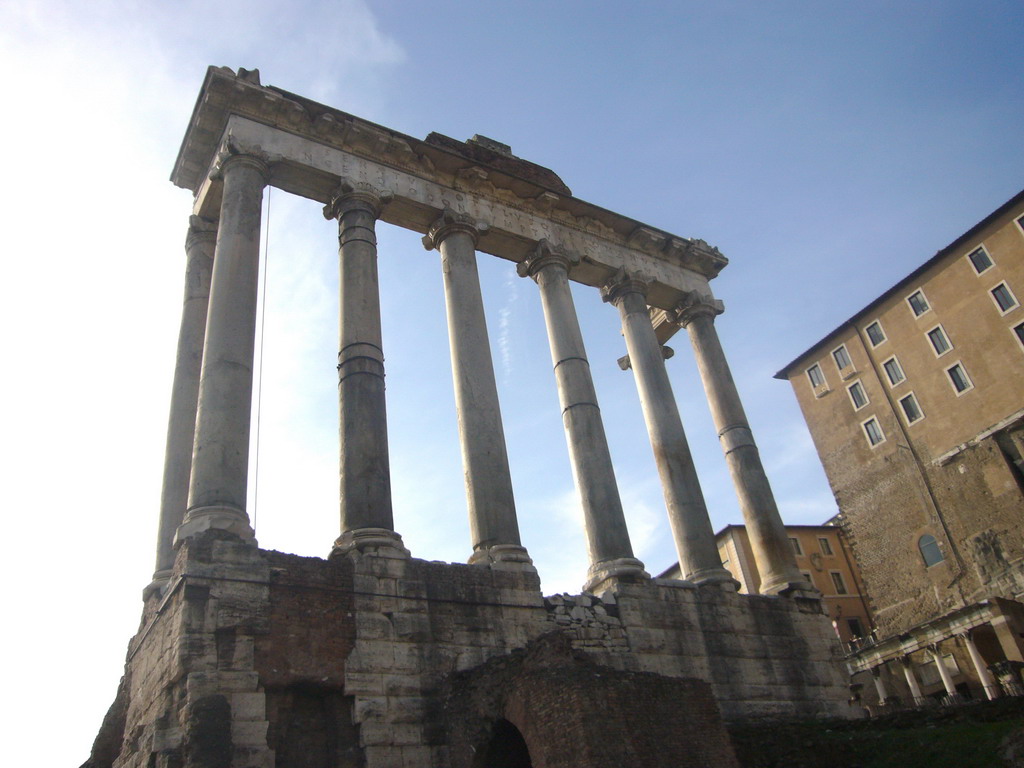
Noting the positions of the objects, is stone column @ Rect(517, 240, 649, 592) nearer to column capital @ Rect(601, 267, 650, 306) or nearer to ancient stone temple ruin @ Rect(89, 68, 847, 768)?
ancient stone temple ruin @ Rect(89, 68, 847, 768)

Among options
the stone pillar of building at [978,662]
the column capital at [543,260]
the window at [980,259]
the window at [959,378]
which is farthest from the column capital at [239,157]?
the window at [980,259]

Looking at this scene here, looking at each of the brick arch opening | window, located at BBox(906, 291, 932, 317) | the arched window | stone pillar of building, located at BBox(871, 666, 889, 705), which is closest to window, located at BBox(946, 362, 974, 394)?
window, located at BBox(906, 291, 932, 317)

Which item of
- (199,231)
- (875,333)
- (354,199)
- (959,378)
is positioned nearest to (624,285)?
(354,199)

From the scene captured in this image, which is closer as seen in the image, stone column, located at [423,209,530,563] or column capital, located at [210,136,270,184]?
stone column, located at [423,209,530,563]

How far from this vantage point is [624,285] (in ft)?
60.0

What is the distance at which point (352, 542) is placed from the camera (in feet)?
36.6

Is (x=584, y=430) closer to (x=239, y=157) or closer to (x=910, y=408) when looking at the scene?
(x=239, y=157)

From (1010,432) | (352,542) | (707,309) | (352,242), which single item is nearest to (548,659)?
(352,542)

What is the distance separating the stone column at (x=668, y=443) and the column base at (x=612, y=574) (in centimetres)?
156

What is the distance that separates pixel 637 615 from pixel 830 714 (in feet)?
12.8

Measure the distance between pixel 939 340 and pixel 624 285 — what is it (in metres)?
19.9

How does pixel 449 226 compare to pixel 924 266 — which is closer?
pixel 449 226

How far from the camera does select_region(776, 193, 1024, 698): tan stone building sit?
28453 mm

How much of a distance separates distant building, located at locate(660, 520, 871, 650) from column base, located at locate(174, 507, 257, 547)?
109 ft
